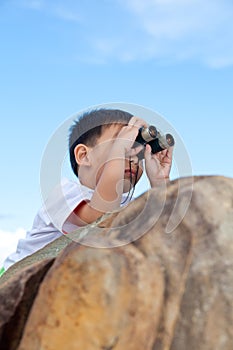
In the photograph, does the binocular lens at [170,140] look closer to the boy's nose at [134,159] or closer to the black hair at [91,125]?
the boy's nose at [134,159]

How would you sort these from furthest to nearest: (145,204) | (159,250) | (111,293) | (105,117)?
(105,117) → (145,204) → (159,250) → (111,293)

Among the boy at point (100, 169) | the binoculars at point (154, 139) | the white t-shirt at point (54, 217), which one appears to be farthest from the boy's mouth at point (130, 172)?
the white t-shirt at point (54, 217)

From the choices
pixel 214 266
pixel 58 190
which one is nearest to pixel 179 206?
pixel 214 266

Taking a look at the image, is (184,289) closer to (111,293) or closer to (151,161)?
(111,293)

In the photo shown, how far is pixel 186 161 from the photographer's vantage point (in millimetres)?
2650

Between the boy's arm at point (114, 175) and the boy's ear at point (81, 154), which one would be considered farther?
the boy's ear at point (81, 154)

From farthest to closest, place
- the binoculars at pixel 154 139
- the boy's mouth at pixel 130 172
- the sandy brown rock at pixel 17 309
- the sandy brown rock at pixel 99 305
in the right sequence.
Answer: the boy's mouth at pixel 130 172 < the binoculars at pixel 154 139 < the sandy brown rock at pixel 17 309 < the sandy brown rock at pixel 99 305

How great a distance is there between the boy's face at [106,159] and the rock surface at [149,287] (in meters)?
1.40

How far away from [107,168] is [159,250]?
1524 mm

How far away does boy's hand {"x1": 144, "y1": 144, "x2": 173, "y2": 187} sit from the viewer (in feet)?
11.4

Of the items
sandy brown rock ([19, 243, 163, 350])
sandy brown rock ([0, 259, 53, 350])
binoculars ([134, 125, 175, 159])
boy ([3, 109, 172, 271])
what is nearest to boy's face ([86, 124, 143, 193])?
boy ([3, 109, 172, 271])

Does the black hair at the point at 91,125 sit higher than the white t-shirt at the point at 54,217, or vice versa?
the black hair at the point at 91,125

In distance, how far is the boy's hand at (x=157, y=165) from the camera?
11.4 feet

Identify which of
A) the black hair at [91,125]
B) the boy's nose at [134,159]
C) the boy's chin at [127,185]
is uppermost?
the black hair at [91,125]
